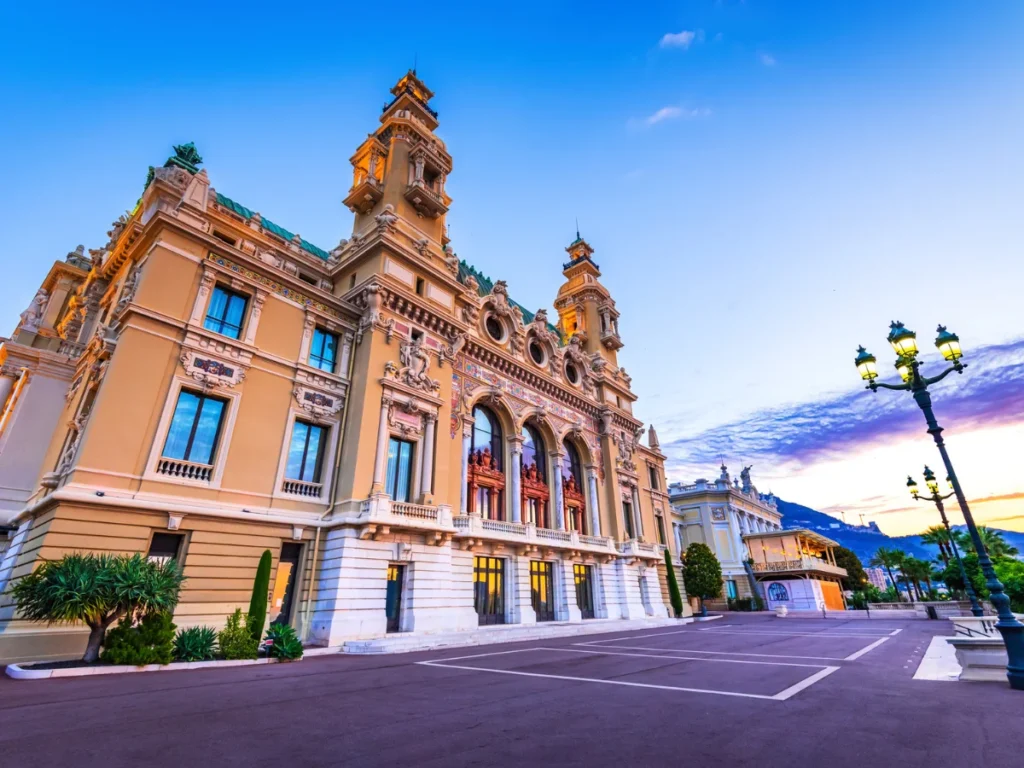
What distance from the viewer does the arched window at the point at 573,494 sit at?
33.4 meters

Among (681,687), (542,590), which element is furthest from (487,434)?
(681,687)

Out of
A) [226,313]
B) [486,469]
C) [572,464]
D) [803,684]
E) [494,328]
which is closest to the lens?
[803,684]

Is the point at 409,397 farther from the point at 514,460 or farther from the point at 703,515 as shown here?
the point at 703,515

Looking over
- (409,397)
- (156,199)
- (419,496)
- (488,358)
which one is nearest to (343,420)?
(409,397)

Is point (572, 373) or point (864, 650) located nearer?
point (864, 650)

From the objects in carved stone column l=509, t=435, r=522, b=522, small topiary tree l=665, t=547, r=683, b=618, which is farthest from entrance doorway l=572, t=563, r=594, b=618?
small topiary tree l=665, t=547, r=683, b=618

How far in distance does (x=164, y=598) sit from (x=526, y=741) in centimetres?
1197

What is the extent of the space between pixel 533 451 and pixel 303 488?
16322mm

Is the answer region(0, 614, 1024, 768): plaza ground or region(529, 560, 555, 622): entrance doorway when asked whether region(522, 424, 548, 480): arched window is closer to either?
region(529, 560, 555, 622): entrance doorway

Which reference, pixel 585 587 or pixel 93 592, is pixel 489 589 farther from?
pixel 93 592

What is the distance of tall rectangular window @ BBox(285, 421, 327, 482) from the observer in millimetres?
20094

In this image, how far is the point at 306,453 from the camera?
20703 mm

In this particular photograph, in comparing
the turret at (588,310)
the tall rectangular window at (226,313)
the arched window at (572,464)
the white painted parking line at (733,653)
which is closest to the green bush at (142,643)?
the tall rectangular window at (226,313)

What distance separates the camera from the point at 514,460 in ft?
97.7
